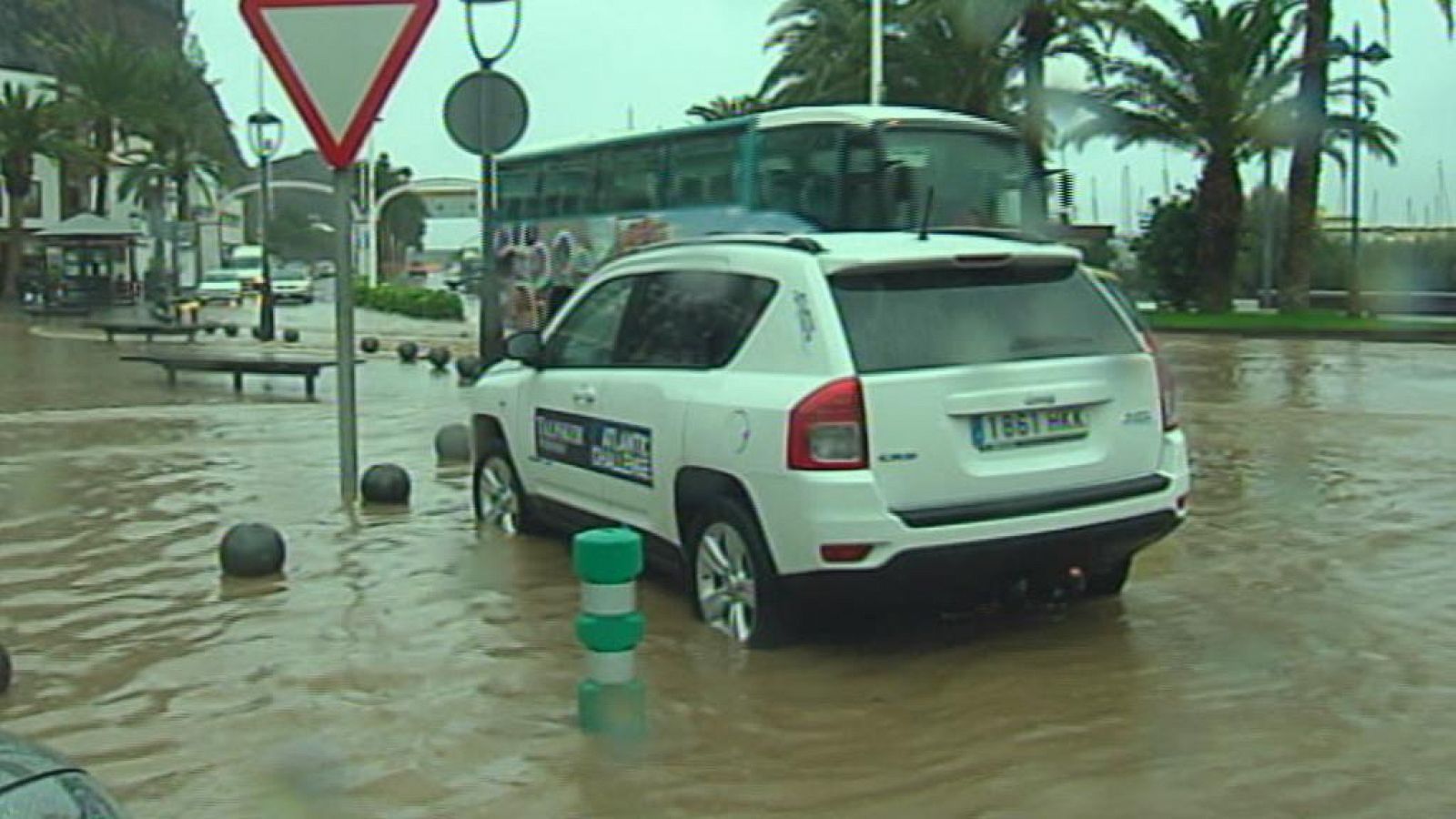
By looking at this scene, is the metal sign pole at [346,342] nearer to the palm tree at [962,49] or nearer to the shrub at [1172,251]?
the palm tree at [962,49]

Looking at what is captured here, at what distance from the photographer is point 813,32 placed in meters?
42.4

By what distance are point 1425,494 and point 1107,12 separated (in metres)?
28.1

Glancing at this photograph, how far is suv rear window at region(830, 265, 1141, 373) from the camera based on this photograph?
605 cm

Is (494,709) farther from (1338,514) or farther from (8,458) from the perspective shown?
(8,458)

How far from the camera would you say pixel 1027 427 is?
6094 millimetres

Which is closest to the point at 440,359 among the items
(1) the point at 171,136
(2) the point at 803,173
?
(2) the point at 803,173

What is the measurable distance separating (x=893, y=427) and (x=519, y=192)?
19114 mm

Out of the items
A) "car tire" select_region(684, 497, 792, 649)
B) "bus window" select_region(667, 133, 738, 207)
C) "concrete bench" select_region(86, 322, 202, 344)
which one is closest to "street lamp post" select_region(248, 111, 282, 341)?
"concrete bench" select_region(86, 322, 202, 344)

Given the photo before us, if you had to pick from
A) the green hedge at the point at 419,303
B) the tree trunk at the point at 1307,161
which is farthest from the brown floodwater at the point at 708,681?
the green hedge at the point at 419,303

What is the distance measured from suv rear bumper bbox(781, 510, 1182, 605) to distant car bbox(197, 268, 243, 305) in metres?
56.1

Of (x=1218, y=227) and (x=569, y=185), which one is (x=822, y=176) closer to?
(x=569, y=185)

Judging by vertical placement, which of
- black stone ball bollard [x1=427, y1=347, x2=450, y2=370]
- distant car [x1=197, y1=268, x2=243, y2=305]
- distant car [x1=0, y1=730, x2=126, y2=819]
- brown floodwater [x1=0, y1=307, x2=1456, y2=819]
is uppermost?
distant car [x1=197, y1=268, x2=243, y2=305]

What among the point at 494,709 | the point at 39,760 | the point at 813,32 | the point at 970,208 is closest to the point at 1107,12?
the point at 813,32

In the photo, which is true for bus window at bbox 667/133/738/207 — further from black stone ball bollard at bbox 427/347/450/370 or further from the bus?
black stone ball bollard at bbox 427/347/450/370
